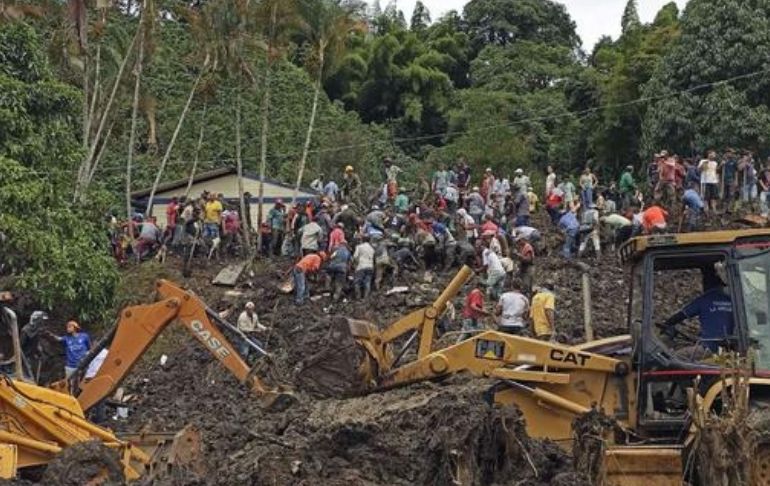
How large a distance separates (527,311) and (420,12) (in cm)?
5940

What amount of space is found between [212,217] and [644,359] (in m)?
22.2

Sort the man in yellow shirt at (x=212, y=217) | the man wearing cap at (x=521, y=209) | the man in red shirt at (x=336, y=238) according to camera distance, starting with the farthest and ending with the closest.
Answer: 1. the man in yellow shirt at (x=212, y=217)
2. the man wearing cap at (x=521, y=209)
3. the man in red shirt at (x=336, y=238)

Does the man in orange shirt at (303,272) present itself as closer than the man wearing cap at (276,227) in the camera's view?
Yes

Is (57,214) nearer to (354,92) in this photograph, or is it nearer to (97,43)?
(97,43)

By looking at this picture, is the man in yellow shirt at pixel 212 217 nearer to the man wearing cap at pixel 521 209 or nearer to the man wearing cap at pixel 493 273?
the man wearing cap at pixel 521 209

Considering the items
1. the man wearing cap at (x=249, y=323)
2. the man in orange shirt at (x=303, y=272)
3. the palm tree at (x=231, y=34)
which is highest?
the palm tree at (x=231, y=34)

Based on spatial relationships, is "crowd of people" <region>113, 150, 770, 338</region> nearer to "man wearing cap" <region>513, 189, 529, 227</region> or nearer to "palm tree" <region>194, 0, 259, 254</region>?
"man wearing cap" <region>513, 189, 529, 227</region>

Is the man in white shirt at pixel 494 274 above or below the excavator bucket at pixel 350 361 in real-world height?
below

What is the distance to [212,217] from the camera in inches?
1281

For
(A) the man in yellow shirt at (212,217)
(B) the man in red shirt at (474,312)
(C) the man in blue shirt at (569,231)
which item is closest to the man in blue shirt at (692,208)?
(C) the man in blue shirt at (569,231)

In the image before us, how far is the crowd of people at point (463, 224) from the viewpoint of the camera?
27688 millimetres

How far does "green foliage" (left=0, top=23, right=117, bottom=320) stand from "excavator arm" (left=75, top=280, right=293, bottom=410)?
10.3m

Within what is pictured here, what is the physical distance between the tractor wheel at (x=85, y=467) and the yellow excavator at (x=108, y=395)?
0.62 ft

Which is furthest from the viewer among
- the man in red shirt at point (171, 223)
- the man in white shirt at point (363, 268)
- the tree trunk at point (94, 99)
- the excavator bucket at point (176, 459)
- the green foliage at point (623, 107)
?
the green foliage at point (623, 107)
